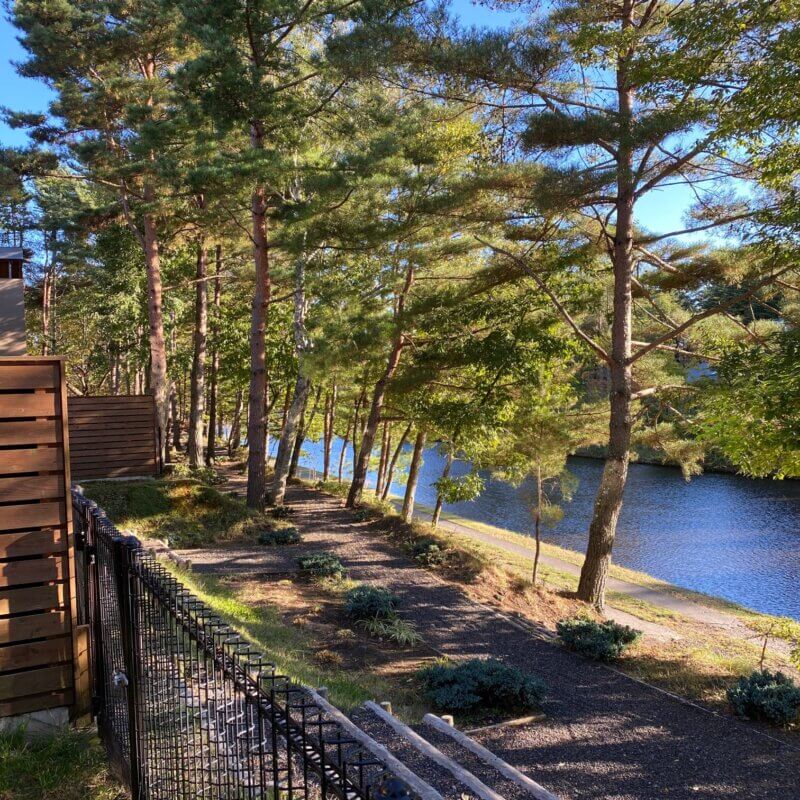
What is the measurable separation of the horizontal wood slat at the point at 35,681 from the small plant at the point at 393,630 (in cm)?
490

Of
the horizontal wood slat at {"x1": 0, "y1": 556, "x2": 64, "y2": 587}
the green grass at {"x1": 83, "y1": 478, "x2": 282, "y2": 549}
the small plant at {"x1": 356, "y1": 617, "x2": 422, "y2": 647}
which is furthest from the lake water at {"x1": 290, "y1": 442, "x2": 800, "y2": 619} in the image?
the horizontal wood slat at {"x1": 0, "y1": 556, "x2": 64, "y2": 587}

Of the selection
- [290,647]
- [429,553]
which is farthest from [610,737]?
[429,553]

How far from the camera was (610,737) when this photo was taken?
6.08 metres

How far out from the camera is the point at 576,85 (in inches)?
386

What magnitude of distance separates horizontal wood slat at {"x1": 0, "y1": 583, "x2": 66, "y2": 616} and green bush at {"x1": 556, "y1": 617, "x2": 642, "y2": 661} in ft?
21.9

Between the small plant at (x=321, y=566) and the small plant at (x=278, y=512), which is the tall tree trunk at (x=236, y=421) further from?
the small plant at (x=321, y=566)

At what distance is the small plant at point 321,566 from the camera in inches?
424

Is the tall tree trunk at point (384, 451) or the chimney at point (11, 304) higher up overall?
the chimney at point (11, 304)

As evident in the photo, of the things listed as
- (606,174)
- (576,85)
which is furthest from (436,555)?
(576,85)

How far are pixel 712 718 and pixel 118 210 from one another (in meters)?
17.2

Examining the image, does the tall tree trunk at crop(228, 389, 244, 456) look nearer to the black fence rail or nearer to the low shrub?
the low shrub

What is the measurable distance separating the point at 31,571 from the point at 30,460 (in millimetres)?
673

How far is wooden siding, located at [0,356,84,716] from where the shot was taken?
3.77 m

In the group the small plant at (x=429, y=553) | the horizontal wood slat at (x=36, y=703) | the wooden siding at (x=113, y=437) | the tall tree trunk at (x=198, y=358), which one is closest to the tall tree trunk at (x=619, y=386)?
the small plant at (x=429, y=553)
